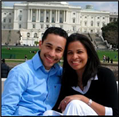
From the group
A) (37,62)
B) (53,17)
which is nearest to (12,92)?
(37,62)

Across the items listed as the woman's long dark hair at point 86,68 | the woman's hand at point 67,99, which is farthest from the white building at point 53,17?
the woman's hand at point 67,99

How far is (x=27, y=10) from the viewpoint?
47.2 m

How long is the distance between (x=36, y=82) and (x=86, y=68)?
1.48 ft

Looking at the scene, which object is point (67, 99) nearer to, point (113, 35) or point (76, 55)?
point (76, 55)

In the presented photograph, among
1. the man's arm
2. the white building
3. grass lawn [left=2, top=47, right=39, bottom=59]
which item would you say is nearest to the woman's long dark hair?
the man's arm

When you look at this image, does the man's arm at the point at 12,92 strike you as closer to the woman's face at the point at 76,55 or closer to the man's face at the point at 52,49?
the man's face at the point at 52,49

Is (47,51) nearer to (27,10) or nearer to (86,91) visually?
(86,91)

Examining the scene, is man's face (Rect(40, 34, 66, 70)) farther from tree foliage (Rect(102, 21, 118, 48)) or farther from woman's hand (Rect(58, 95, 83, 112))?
tree foliage (Rect(102, 21, 118, 48))

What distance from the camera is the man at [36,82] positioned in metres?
2.05

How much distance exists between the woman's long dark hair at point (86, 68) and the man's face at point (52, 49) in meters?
0.08

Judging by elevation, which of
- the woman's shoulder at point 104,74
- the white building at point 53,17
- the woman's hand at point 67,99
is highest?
the white building at point 53,17

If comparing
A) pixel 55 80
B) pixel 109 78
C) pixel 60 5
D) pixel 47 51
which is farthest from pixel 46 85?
pixel 60 5

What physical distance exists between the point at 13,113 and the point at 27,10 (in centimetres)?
4644

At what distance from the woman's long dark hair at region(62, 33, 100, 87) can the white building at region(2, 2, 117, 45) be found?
4245 centimetres
